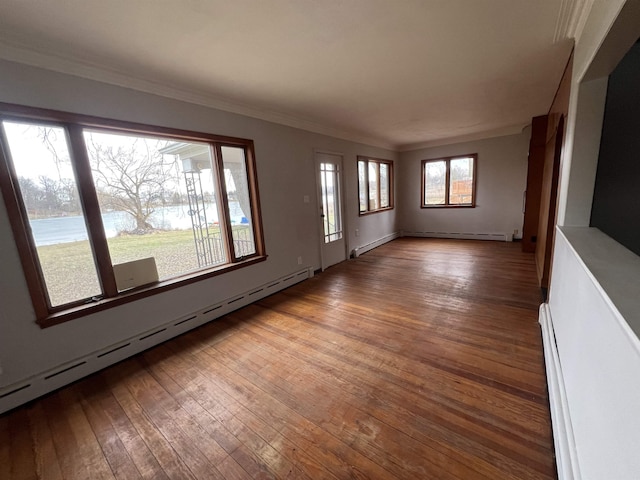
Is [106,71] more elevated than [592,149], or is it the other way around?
[106,71]

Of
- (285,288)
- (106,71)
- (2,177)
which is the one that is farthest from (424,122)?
(2,177)

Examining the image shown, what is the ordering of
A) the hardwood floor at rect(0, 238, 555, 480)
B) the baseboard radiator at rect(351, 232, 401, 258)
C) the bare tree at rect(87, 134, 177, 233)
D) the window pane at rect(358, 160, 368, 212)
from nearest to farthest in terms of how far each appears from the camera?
the hardwood floor at rect(0, 238, 555, 480) → the bare tree at rect(87, 134, 177, 233) → the baseboard radiator at rect(351, 232, 401, 258) → the window pane at rect(358, 160, 368, 212)

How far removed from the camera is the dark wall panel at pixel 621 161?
5.76ft

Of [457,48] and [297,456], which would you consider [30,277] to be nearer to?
[297,456]

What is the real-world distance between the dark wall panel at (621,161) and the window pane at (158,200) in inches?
134

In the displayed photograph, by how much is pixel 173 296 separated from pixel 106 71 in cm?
195

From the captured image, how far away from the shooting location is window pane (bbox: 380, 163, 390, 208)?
622cm

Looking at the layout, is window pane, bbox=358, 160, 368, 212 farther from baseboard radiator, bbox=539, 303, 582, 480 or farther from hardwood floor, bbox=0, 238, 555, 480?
baseboard radiator, bbox=539, 303, 582, 480

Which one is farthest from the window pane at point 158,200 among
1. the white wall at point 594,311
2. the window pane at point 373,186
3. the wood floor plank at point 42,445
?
the window pane at point 373,186

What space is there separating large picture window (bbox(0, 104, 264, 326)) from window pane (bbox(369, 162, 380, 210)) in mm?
3236

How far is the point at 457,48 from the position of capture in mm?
2033

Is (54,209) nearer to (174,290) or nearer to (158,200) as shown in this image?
(158,200)

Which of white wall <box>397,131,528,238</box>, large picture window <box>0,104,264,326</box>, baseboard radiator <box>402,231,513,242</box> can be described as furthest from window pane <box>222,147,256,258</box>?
baseboard radiator <box>402,231,513,242</box>

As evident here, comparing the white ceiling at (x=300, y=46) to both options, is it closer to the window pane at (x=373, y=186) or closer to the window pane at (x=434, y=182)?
the window pane at (x=373, y=186)
